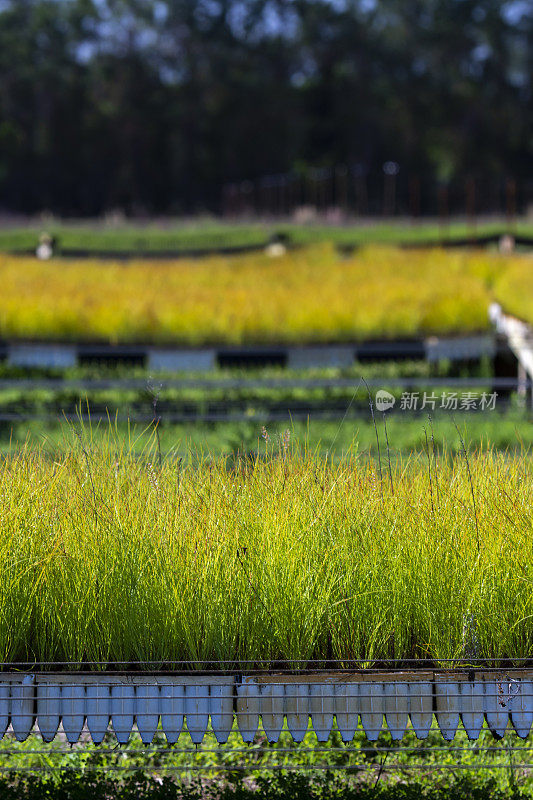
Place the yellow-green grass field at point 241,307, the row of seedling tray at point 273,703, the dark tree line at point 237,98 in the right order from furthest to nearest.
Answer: the dark tree line at point 237,98, the yellow-green grass field at point 241,307, the row of seedling tray at point 273,703

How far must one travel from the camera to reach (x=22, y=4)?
4503 cm

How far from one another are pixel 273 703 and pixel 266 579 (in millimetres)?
374

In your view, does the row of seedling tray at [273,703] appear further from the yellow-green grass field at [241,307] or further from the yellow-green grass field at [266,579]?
the yellow-green grass field at [241,307]

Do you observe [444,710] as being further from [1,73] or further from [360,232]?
[1,73]

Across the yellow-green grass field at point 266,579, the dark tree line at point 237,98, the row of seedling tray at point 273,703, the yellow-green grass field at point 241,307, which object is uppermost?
the dark tree line at point 237,98

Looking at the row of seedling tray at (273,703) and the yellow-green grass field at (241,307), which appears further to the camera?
the yellow-green grass field at (241,307)

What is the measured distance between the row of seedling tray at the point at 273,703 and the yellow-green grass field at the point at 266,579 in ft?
0.63

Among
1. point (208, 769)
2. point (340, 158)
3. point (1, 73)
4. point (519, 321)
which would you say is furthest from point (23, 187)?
point (208, 769)

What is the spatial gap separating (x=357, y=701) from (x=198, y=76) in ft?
136

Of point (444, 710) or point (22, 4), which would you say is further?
point (22, 4)

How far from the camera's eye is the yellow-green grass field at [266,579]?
3111 mm

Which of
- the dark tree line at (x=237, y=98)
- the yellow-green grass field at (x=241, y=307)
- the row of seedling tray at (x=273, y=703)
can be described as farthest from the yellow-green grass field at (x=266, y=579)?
the dark tree line at (x=237, y=98)

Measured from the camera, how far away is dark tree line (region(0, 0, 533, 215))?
41.2 m

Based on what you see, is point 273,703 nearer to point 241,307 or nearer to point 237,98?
point 241,307
